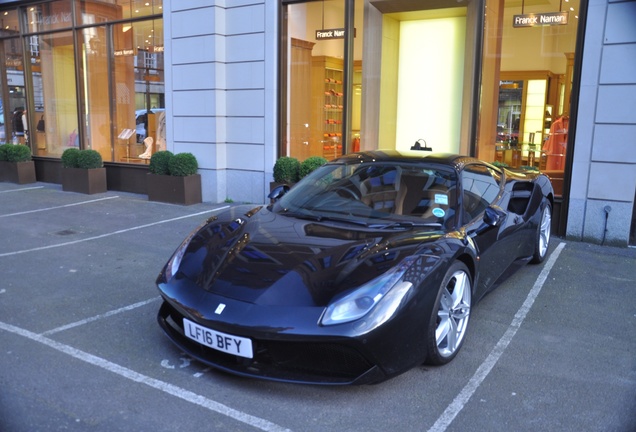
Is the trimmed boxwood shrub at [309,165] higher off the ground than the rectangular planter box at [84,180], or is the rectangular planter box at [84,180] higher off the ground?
the trimmed boxwood shrub at [309,165]

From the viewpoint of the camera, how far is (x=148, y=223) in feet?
27.0

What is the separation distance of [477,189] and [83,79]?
1089 cm

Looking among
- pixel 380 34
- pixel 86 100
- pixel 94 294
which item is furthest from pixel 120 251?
pixel 86 100

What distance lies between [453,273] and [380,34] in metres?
6.75

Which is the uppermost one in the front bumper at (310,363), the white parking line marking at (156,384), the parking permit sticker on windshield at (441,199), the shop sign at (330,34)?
the shop sign at (330,34)

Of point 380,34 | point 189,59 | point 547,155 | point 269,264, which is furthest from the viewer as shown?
point 189,59

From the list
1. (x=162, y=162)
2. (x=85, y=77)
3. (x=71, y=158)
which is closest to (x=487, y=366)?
(x=162, y=162)

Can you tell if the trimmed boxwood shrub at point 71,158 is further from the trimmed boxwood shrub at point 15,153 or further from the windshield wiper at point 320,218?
the windshield wiper at point 320,218

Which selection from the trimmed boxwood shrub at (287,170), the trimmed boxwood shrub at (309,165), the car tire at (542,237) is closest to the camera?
the car tire at (542,237)

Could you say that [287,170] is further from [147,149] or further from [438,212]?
[438,212]

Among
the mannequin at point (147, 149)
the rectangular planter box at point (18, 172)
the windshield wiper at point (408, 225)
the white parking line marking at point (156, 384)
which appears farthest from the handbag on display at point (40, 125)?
the windshield wiper at point (408, 225)

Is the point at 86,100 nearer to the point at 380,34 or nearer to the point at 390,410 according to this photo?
the point at 380,34

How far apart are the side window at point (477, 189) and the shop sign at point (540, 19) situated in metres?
3.89

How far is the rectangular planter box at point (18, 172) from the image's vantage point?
1239cm
